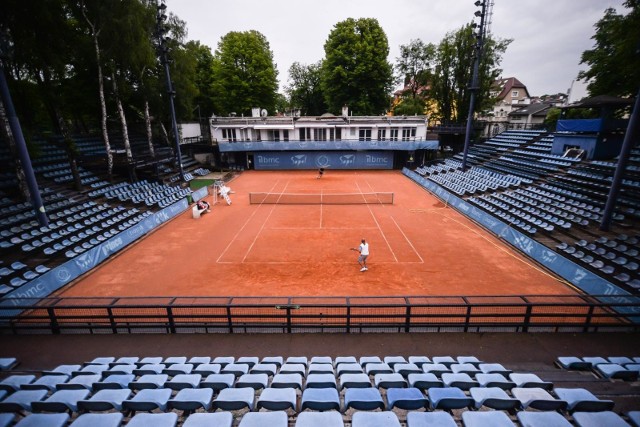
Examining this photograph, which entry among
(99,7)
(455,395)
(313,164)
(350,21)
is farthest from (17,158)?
(350,21)

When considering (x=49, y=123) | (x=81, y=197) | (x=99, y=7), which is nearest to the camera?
(x=99, y=7)

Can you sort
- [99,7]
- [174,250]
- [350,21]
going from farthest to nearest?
[350,21] < [99,7] < [174,250]

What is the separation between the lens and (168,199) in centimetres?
2523

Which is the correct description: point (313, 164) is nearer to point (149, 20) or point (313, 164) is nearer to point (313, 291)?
point (149, 20)

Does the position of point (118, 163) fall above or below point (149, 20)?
below

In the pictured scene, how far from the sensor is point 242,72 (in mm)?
48000

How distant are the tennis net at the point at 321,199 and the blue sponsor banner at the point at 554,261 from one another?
250 inches

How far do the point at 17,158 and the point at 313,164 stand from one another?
32.0 m

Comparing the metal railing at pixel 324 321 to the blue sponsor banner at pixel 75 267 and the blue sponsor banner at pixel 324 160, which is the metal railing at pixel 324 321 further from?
the blue sponsor banner at pixel 324 160

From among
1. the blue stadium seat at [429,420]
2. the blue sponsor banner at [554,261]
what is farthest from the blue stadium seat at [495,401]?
the blue sponsor banner at [554,261]

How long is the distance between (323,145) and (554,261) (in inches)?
1269

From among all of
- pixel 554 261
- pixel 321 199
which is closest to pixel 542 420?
pixel 554 261

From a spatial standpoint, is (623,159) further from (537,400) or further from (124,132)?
(124,132)

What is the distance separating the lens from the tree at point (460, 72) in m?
41.8
